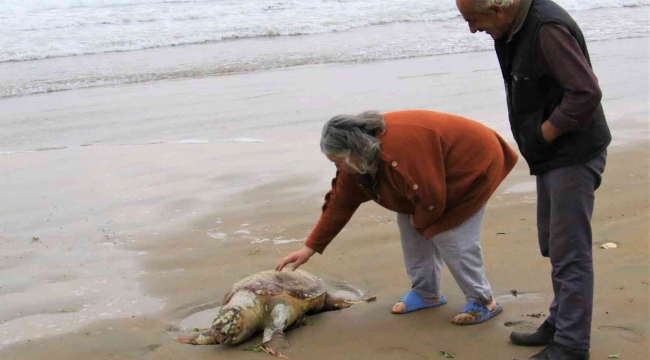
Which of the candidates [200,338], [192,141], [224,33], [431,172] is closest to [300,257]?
[200,338]

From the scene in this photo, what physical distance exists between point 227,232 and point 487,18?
320 cm

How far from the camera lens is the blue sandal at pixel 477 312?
3.95 metres

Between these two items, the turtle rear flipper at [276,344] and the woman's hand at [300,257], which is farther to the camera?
the woman's hand at [300,257]

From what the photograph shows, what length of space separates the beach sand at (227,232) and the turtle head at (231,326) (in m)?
0.08

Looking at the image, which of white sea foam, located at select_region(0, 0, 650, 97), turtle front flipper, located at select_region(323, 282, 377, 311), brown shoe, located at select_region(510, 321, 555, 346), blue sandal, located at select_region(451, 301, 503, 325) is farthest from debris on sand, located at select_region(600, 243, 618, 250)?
white sea foam, located at select_region(0, 0, 650, 97)

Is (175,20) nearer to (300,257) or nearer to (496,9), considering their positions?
(300,257)

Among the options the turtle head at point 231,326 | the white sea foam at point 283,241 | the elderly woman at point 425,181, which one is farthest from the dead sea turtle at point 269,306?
the white sea foam at point 283,241

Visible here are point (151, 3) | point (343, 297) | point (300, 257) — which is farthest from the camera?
point (151, 3)

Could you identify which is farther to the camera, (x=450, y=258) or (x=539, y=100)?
(x=450, y=258)

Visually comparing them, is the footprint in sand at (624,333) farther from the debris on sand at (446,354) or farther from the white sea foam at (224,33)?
the white sea foam at (224,33)

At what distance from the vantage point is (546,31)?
2990 millimetres

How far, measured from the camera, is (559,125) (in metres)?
3.03

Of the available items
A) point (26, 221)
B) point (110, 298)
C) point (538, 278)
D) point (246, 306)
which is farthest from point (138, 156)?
point (538, 278)

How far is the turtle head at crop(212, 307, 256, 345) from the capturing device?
12.7 ft
